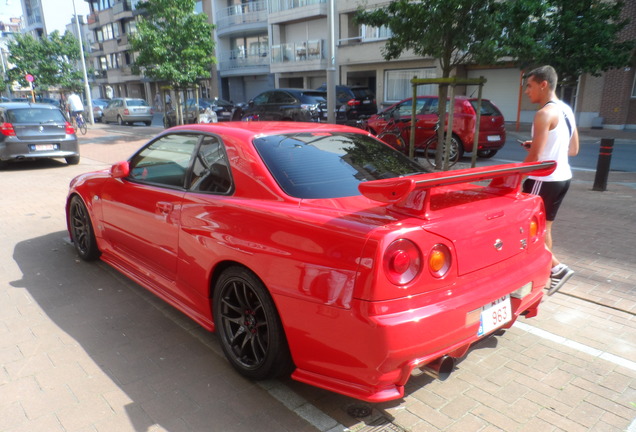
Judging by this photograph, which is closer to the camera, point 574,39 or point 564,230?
point 564,230

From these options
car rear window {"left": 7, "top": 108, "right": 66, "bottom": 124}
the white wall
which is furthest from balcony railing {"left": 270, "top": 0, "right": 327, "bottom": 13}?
car rear window {"left": 7, "top": 108, "right": 66, "bottom": 124}

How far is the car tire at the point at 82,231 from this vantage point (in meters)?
4.84

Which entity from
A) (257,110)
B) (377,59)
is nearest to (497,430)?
(257,110)

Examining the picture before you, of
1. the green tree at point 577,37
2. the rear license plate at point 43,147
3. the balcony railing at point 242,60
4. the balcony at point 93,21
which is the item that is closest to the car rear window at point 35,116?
the rear license plate at point 43,147

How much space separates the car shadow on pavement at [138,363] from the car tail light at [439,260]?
111 centimetres

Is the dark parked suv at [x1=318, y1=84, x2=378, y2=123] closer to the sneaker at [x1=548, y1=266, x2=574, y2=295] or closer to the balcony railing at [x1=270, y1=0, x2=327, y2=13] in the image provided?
the balcony railing at [x1=270, y1=0, x2=327, y2=13]

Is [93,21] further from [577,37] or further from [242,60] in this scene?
[577,37]

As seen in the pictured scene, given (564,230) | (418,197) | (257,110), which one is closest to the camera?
(418,197)

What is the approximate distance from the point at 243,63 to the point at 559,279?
3508 centimetres

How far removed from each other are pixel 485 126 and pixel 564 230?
5.48m

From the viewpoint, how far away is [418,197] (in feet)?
7.73

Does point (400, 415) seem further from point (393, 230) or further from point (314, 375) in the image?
point (393, 230)

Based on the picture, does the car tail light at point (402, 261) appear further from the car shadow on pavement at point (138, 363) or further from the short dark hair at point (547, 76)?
the short dark hair at point (547, 76)

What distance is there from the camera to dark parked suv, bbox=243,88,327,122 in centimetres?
1652
